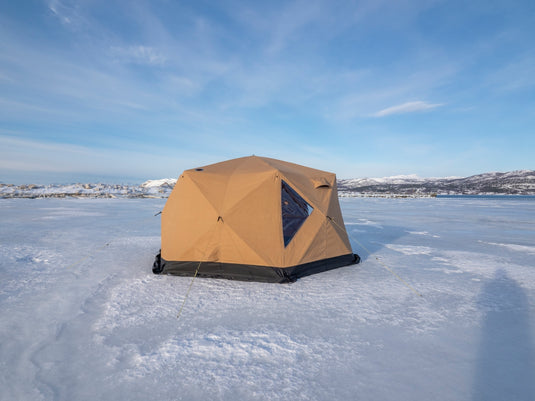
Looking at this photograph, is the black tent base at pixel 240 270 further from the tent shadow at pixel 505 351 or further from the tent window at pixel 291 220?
the tent shadow at pixel 505 351

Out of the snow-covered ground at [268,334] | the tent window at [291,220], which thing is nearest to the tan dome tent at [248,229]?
the tent window at [291,220]

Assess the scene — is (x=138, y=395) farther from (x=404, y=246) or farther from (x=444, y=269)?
(x=404, y=246)

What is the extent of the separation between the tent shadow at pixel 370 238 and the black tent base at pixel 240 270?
2.43 meters

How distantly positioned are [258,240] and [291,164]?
3.10 metres

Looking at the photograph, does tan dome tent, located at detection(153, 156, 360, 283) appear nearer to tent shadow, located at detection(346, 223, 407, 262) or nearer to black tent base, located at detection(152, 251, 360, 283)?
black tent base, located at detection(152, 251, 360, 283)

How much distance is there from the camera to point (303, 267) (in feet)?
21.1

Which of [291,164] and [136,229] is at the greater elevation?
[291,164]

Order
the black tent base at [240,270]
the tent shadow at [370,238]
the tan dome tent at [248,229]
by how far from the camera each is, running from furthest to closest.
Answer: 1. the tent shadow at [370,238]
2. the tan dome tent at [248,229]
3. the black tent base at [240,270]

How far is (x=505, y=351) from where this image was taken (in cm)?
353

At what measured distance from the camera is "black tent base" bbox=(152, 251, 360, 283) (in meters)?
6.14

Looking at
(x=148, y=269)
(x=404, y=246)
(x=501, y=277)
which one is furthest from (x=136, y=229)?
(x=501, y=277)

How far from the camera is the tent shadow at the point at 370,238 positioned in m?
9.29

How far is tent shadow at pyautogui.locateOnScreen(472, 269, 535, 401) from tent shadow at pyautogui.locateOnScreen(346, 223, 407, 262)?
3465 mm

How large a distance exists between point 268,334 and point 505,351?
3.02m
